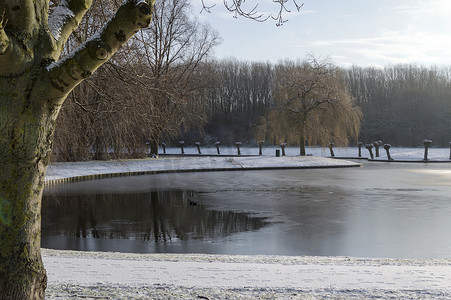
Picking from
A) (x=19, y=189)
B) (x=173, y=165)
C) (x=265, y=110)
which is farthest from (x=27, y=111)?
(x=265, y=110)

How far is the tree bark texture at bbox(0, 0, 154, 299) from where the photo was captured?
373cm

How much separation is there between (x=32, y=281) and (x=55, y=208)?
10867 millimetres

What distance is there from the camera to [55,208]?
14.2 meters

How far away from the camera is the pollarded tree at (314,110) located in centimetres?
3562

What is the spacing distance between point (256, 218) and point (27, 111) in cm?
894

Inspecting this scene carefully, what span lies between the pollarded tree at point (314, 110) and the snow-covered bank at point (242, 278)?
28.6 meters

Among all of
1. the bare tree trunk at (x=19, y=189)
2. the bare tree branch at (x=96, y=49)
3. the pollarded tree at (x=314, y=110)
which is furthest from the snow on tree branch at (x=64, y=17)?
the pollarded tree at (x=314, y=110)

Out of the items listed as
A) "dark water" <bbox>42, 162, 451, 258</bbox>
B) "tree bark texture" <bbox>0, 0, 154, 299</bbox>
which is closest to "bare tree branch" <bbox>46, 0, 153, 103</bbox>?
"tree bark texture" <bbox>0, 0, 154, 299</bbox>

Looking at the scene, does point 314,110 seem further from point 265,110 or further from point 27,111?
point 27,111

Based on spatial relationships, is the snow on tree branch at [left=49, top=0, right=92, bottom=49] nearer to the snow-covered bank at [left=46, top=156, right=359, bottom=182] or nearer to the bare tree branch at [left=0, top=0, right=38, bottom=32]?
Answer: the bare tree branch at [left=0, top=0, right=38, bottom=32]

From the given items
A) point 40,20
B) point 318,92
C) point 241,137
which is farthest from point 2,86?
point 241,137

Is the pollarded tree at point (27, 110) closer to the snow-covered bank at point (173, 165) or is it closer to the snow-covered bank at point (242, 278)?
the snow-covered bank at point (242, 278)

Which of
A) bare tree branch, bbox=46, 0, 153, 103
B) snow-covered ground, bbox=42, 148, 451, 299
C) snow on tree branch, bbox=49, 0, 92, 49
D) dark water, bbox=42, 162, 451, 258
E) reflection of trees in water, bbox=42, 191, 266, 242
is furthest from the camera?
reflection of trees in water, bbox=42, 191, 266, 242

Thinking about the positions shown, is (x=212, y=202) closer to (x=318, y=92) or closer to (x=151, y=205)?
(x=151, y=205)
